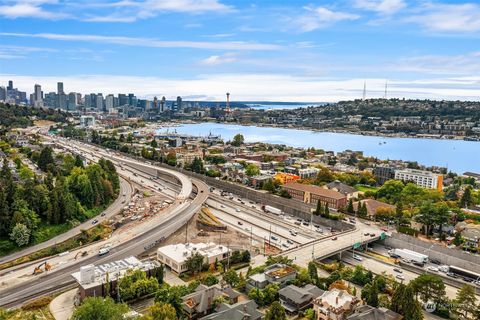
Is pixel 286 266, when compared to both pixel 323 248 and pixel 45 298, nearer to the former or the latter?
pixel 323 248

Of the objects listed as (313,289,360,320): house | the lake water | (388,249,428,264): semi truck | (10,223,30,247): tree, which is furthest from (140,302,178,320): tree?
the lake water

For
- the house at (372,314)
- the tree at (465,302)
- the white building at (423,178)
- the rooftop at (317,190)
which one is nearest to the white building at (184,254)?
the house at (372,314)

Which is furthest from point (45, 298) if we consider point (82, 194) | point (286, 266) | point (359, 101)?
point (359, 101)

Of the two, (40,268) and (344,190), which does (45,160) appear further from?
(344,190)

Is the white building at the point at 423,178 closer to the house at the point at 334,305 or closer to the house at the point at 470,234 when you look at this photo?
the house at the point at 470,234

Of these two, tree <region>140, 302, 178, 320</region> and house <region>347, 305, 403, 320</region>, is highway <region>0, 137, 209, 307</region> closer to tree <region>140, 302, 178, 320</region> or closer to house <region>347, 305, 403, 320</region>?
tree <region>140, 302, 178, 320</region>

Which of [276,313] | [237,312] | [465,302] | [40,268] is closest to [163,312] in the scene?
[237,312]

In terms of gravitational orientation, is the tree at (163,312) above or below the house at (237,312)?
above
